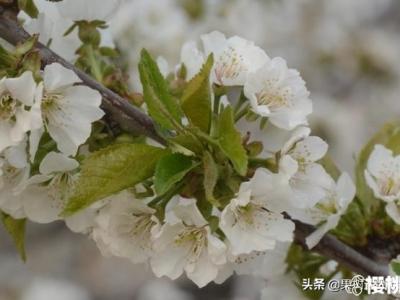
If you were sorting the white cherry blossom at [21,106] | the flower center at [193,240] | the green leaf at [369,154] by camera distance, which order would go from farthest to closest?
the green leaf at [369,154], the flower center at [193,240], the white cherry blossom at [21,106]

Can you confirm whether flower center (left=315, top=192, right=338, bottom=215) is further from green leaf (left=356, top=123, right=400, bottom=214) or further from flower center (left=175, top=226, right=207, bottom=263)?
flower center (left=175, top=226, right=207, bottom=263)

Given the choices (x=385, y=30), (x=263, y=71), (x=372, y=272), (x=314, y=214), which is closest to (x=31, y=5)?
(x=263, y=71)

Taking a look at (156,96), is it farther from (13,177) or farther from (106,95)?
(13,177)

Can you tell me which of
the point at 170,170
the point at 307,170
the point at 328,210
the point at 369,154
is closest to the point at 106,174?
the point at 170,170

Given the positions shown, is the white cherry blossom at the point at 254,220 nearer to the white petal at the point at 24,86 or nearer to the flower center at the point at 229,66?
the flower center at the point at 229,66

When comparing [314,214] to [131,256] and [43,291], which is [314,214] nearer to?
[131,256]

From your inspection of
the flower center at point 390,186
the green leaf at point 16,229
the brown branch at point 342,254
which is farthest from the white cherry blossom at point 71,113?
the flower center at point 390,186
